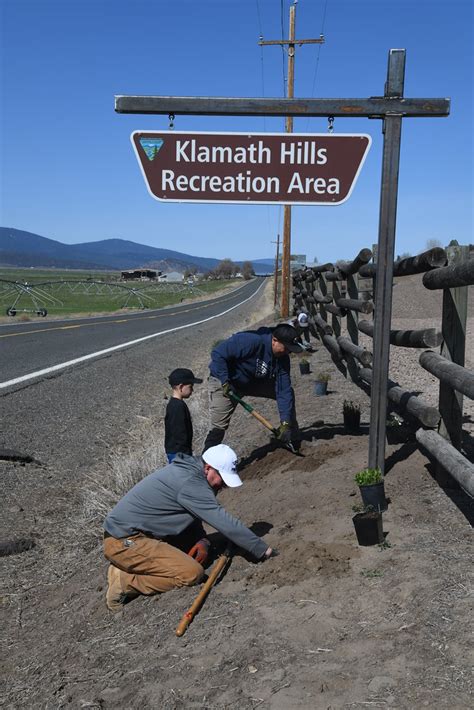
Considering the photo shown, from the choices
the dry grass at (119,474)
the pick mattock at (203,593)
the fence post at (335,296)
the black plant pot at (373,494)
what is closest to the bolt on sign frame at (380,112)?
the black plant pot at (373,494)

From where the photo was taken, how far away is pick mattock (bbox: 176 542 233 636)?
3.80m

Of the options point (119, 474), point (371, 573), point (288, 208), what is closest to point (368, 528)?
point (371, 573)

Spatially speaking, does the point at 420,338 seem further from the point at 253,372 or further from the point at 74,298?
the point at 74,298

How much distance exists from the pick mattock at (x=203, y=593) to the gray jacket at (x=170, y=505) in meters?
0.23

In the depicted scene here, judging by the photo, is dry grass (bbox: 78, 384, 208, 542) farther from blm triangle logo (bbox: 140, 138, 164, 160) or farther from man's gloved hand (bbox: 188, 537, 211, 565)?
blm triangle logo (bbox: 140, 138, 164, 160)

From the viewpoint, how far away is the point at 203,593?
4.10 metres

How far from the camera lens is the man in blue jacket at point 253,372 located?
21.3ft

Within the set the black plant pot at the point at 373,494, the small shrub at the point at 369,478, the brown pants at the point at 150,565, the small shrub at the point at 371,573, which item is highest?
the small shrub at the point at 369,478

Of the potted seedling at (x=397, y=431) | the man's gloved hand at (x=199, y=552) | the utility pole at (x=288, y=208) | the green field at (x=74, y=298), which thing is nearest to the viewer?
the man's gloved hand at (x=199, y=552)

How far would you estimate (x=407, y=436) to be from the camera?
20.2 feet

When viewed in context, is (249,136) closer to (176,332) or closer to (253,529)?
(253,529)

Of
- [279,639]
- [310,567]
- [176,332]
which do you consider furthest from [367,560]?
[176,332]

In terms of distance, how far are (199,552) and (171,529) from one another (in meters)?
0.24

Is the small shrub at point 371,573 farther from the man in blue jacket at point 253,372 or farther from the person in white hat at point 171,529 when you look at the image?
the man in blue jacket at point 253,372
